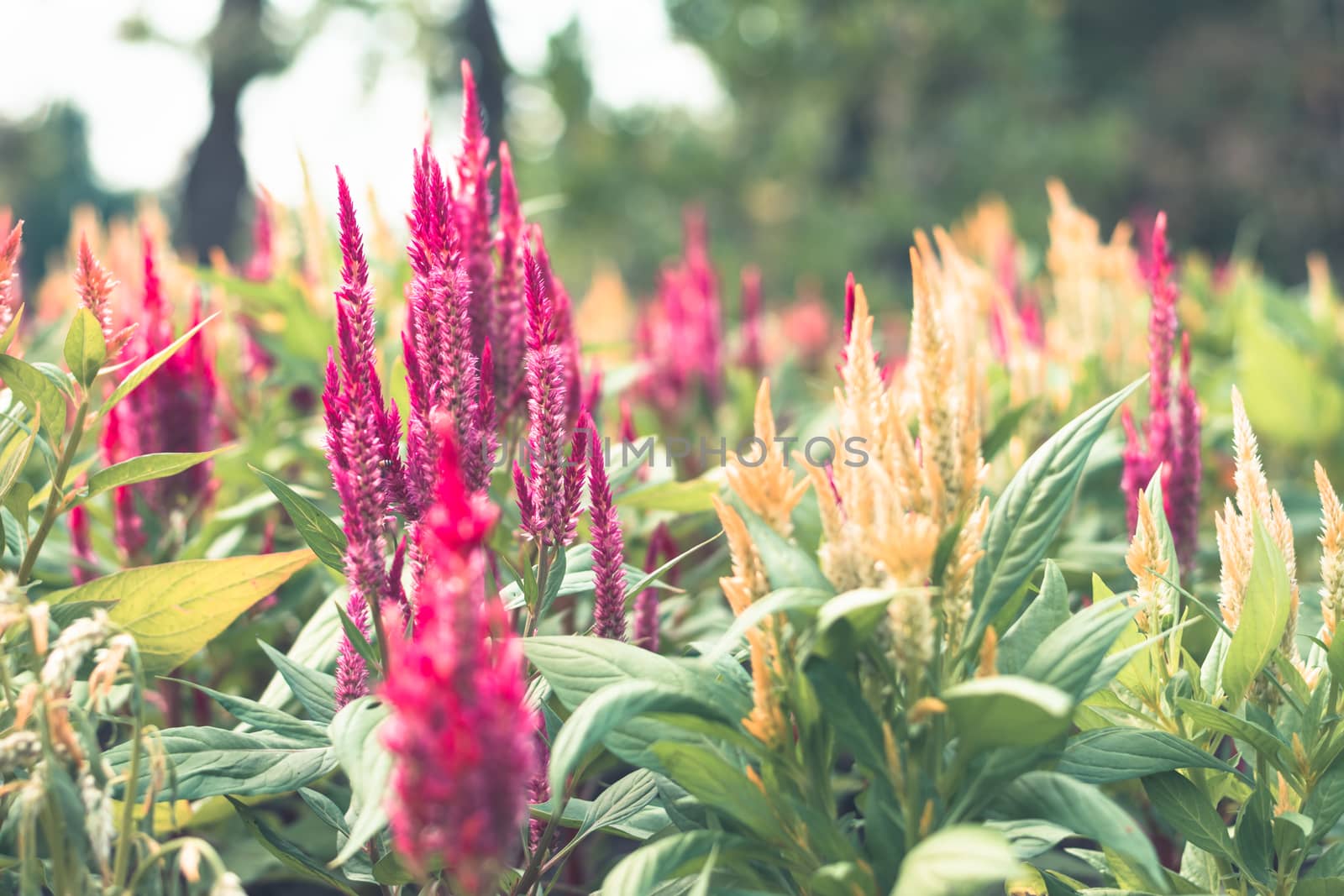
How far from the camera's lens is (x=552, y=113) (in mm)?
10859

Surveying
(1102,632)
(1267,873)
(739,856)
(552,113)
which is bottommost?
(1267,873)

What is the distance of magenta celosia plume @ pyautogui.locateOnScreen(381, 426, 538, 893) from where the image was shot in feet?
2.39

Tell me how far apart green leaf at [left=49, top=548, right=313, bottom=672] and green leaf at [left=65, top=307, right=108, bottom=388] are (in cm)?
27

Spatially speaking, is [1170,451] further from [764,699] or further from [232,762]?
[232,762]

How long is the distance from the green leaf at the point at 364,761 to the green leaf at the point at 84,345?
0.58 metres

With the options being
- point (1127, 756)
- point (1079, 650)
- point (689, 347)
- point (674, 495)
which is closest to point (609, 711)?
point (1079, 650)

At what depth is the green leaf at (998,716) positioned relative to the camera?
0.92 metres

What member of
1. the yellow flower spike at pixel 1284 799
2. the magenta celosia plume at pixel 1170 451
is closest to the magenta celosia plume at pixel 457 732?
the yellow flower spike at pixel 1284 799

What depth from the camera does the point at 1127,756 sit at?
118cm

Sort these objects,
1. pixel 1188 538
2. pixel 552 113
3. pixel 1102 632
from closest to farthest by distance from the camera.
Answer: pixel 1102 632
pixel 1188 538
pixel 552 113

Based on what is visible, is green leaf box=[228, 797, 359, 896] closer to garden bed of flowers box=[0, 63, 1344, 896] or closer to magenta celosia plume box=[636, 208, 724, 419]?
garden bed of flowers box=[0, 63, 1344, 896]

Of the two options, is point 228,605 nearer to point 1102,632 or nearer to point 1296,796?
point 1102,632

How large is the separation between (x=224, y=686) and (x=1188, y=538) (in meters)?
1.89

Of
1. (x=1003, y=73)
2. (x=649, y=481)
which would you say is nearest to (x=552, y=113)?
(x=1003, y=73)
